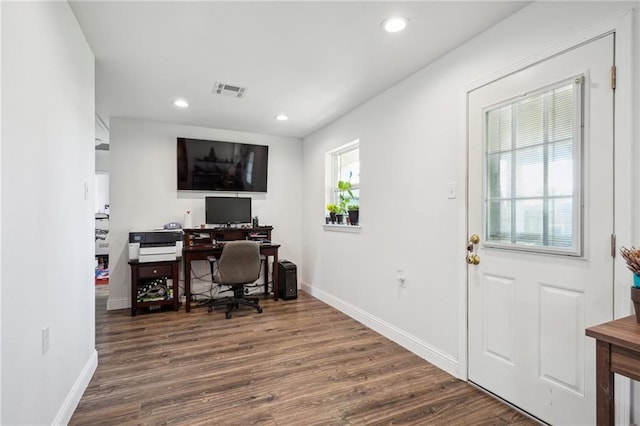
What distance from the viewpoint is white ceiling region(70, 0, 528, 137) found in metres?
1.96

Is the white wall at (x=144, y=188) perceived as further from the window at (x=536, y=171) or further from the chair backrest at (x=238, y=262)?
the window at (x=536, y=171)

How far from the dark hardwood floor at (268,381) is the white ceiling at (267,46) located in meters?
2.44

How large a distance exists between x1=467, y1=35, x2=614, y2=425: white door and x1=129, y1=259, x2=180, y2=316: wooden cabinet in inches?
132

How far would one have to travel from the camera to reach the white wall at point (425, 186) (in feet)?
6.50

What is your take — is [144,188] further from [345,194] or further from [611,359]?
[611,359]

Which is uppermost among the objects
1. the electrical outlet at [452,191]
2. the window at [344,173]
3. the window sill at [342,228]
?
the window at [344,173]

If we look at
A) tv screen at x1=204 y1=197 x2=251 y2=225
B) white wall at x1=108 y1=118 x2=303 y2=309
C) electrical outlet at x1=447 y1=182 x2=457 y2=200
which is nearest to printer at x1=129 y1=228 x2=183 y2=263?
white wall at x1=108 y1=118 x2=303 y2=309

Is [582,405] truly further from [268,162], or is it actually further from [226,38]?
[268,162]

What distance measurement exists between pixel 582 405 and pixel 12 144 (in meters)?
2.90

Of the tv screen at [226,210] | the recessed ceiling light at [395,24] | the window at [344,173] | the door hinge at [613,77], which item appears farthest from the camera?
the tv screen at [226,210]

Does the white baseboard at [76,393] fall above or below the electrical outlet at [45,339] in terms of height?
below

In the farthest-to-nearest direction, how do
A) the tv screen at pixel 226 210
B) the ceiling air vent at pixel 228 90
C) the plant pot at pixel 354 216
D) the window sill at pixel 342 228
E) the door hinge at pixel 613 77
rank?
the tv screen at pixel 226 210, the plant pot at pixel 354 216, the window sill at pixel 342 228, the ceiling air vent at pixel 228 90, the door hinge at pixel 613 77

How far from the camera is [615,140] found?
1.53 m

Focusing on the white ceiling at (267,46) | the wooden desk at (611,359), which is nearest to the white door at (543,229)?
the wooden desk at (611,359)
